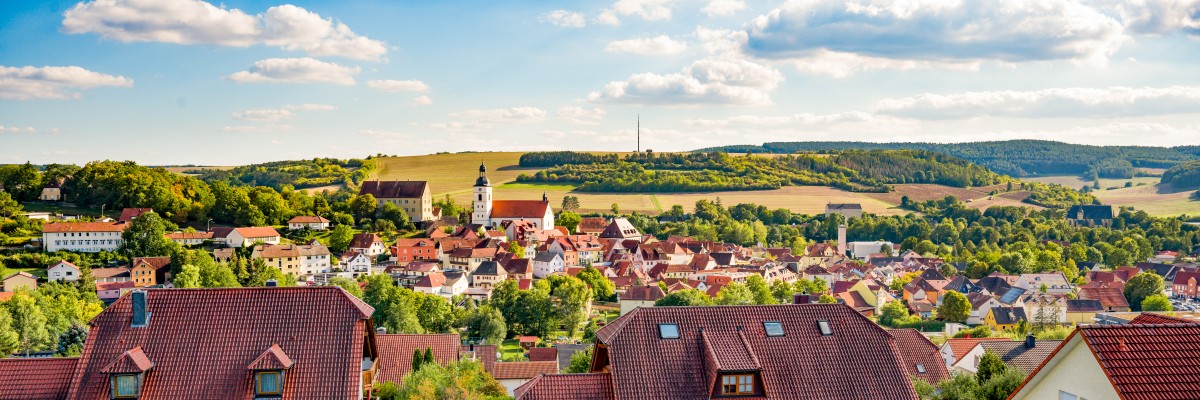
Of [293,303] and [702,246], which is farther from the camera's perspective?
[702,246]

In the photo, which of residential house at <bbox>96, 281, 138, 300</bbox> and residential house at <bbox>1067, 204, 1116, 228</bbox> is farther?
residential house at <bbox>1067, 204, 1116, 228</bbox>

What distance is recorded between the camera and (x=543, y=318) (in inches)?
2960

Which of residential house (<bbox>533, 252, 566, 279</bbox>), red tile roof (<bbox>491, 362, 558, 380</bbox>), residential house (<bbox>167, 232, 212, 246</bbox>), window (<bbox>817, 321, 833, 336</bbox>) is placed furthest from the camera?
residential house (<bbox>533, 252, 566, 279</bbox>)

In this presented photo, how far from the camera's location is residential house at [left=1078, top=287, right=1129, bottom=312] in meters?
87.6

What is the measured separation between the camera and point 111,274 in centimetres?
8444

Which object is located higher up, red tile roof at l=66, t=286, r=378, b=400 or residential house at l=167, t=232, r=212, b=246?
red tile roof at l=66, t=286, r=378, b=400

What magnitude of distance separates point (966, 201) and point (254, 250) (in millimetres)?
137459

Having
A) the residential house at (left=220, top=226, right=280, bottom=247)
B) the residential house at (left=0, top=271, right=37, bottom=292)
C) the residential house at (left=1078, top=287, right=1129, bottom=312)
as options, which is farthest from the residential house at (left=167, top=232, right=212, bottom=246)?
the residential house at (left=1078, top=287, right=1129, bottom=312)

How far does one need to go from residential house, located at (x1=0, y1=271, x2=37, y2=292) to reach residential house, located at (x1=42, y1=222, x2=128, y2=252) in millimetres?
11292

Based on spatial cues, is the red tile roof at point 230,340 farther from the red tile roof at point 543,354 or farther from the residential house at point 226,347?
the red tile roof at point 543,354

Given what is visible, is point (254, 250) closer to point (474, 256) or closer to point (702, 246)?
point (474, 256)

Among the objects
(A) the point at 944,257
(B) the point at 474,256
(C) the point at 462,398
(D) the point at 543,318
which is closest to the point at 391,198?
(B) the point at 474,256

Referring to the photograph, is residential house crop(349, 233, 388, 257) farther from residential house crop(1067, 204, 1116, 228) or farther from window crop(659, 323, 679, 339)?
residential house crop(1067, 204, 1116, 228)

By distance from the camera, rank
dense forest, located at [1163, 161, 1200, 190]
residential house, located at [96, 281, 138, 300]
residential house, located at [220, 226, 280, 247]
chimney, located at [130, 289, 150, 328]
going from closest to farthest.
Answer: chimney, located at [130, 289, 150, 328], residential house, located at [96, 281, 138, 300], residential house, located at [220, 226, 280, 247], dense forest, located at [1163, 161, 1200, 190]
